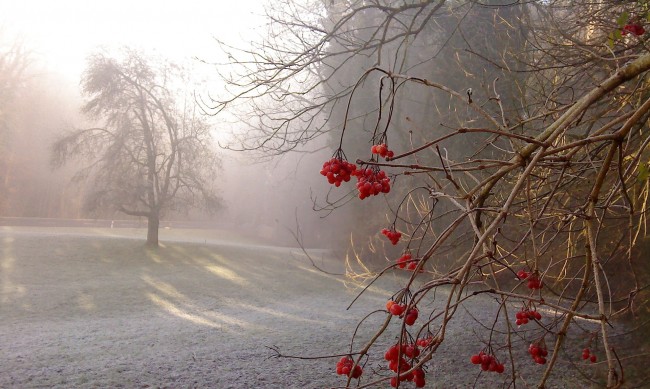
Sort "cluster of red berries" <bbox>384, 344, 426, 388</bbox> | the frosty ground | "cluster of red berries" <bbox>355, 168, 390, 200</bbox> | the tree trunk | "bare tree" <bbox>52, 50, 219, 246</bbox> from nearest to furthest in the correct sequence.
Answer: "cluster of red berries" <bbox>384, 344, 426, 388</bbox>
"cluster of red berries" <bbox>355, 168, 390, 200</bbox>
the frosty ground
"bare tree" <bbox>52, 50, 219, 246</bbox>
the tree trunk

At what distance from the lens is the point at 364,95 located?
15188 millimetres

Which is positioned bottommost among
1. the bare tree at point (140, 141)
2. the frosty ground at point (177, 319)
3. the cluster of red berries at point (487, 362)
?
the frosty ground at point (177, 319)

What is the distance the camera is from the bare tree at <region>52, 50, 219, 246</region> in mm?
14531

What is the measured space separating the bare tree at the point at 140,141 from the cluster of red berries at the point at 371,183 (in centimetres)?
1396

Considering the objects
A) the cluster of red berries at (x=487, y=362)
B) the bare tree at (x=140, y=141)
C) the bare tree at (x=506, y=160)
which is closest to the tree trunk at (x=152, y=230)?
the bare tree at (x=140, y=141)

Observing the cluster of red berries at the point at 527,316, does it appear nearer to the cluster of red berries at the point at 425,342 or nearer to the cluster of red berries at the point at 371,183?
the cluster of red berries at the point at 425,342

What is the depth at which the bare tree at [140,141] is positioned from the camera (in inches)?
572

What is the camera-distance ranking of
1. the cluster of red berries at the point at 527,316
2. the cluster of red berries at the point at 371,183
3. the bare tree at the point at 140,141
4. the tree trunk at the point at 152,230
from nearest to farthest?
the cluster of red berries at the point at 371,183, the cluster of red berries at the point at 527,316, the bare tree at the point at 140,141, the tree trunk at the point at 152,230

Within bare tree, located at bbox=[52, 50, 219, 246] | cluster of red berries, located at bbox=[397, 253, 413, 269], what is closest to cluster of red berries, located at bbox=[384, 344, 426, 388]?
cluster of red berries, located at bbox=[397, 253, 413, 269]

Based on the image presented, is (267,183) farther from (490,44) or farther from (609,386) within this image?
(609,386)

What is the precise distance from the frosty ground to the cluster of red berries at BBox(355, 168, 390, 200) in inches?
25.1

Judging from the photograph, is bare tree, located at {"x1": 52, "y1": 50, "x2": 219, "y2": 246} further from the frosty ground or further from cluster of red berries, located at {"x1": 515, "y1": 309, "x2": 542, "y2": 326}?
cluster of red berries, located at {"x1": 515, "y1": 309, "x2": 542, "y2": 326}

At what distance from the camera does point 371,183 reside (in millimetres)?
1663

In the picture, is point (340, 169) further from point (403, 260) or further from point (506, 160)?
point (506, 160)
